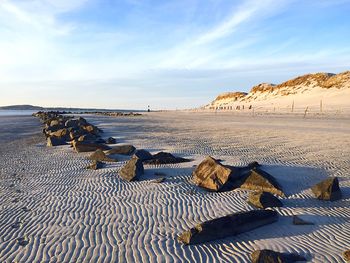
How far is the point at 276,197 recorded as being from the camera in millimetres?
7617

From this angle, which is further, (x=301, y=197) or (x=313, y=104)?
(x=313, y=104)

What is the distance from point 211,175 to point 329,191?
8.16ft

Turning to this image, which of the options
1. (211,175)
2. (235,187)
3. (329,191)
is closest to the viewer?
(329,191)

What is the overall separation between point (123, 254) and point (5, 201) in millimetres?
3950

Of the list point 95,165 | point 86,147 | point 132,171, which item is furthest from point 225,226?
point 86,147

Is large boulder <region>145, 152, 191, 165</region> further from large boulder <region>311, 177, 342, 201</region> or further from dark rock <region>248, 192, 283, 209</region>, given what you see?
large boulder <region>311, 177, 342, 201</region>

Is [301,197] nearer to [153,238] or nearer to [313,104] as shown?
[153,238]

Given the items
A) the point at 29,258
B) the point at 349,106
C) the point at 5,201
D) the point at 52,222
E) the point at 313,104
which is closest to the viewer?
the point at 29,258

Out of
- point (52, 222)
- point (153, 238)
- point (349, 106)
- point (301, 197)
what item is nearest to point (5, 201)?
point (52, 222)

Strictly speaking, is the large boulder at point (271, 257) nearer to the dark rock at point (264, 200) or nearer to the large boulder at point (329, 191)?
the dark rock at point (264, 200)

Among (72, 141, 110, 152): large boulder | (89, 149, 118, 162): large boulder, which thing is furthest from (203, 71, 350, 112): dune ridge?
(89, 149, 118, 162): large boulder

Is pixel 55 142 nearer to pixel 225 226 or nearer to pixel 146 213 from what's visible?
pixel 146 213

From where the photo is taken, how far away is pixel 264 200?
7.24 m

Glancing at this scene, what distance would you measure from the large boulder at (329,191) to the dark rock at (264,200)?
1.05 metres
